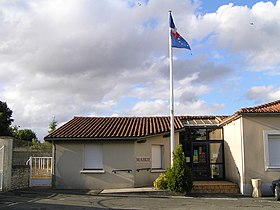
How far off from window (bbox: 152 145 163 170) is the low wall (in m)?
6.82

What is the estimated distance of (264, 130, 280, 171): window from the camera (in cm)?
1828

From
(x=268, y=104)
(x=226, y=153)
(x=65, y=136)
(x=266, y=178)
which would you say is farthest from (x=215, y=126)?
(x=65, y=136)

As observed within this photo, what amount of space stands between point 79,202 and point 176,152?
17.3ft

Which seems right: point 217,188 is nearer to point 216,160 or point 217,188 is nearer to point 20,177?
point 216,160

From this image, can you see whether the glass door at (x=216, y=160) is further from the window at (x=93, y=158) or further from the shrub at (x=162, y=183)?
the window at (x=93, y=158)

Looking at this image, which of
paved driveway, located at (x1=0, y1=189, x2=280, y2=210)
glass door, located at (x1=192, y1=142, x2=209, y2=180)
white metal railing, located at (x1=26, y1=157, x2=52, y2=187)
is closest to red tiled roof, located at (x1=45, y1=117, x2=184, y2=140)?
white metal railing, located at (x1=26, y1=157, x2=52, y2=187)

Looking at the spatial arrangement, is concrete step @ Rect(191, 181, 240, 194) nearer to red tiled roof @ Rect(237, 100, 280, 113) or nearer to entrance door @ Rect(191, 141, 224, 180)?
entrance door @ Rect(191, 141, 224, 180)

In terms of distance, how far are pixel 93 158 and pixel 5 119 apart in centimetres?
2597

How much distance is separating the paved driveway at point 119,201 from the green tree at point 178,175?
2.05ft

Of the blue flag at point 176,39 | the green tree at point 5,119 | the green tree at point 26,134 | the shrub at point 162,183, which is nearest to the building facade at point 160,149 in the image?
the shrub at point 162,183

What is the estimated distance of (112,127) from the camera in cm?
2209

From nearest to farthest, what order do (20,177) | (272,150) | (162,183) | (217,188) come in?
(162,183)
(272,150)
(217,188)
(20,177)

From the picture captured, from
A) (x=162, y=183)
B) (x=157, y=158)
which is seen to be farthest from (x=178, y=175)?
(x=157, y=158)

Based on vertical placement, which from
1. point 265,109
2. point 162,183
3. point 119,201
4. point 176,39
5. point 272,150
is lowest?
point 119,201
